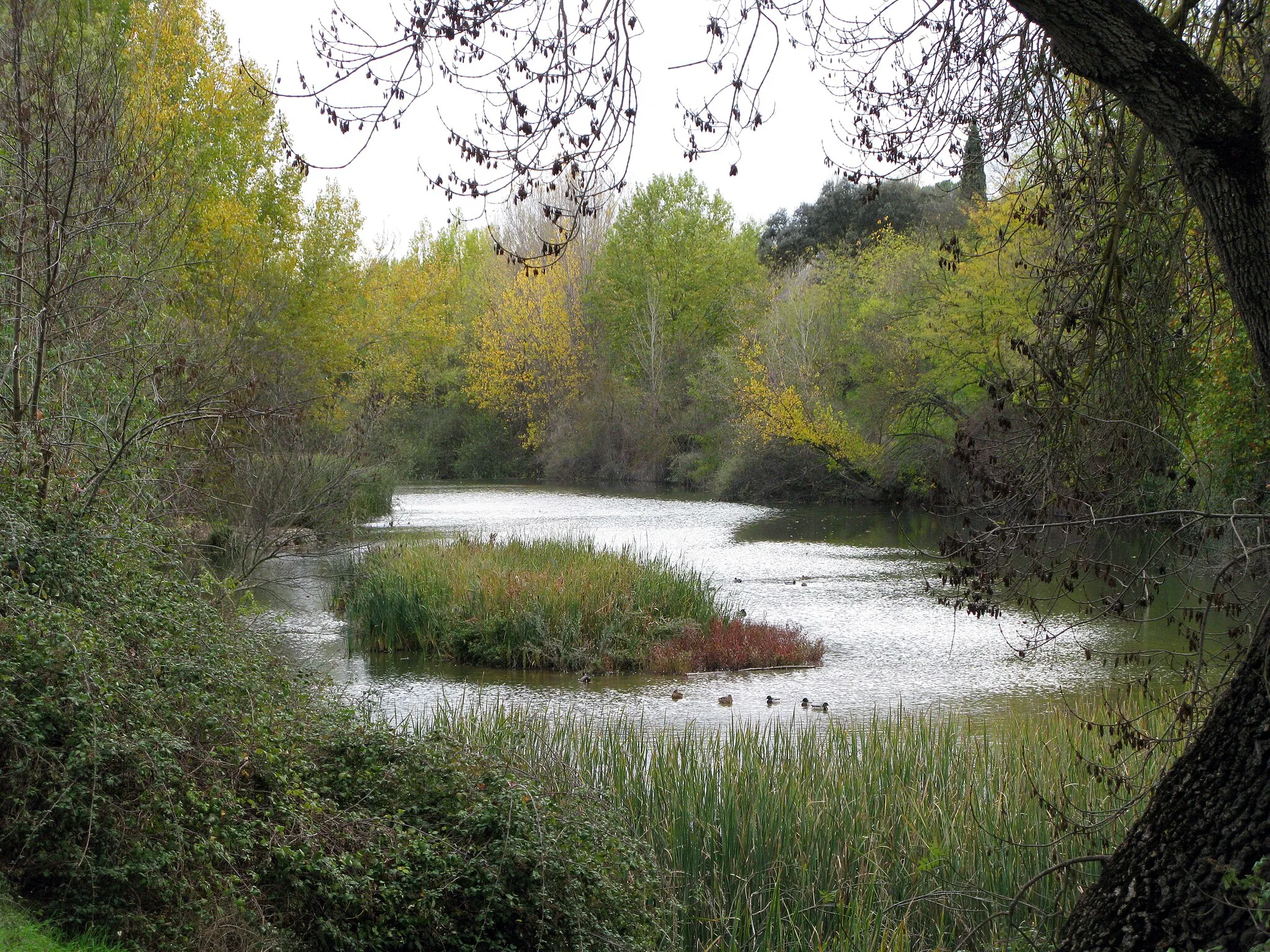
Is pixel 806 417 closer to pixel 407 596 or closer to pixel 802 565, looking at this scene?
pixel 802 565

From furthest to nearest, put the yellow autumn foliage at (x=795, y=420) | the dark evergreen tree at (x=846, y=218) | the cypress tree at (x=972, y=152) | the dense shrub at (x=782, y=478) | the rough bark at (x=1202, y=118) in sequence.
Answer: the dark evergreen tree at (x=846, y=218)
the dense shrub at (x=782, y=478)
the yellow autumn foliage at (x=795, y=420)
the cypress tree at (x=972, y=152)
the rough bark at (x=1202, y=118)

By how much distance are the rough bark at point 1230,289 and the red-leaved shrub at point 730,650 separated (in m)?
8.64

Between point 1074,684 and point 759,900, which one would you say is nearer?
point 759,900

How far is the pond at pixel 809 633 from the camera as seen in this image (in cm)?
1056

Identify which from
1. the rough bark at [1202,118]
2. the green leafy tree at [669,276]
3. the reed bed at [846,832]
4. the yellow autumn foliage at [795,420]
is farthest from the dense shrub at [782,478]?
the rough bark at [1202,118]

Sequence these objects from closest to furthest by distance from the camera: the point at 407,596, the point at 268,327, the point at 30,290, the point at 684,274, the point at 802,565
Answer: the point at 30,290 < the point at 407,596 < the point at 268,327 < the point at 802,565 < the point at 684,274

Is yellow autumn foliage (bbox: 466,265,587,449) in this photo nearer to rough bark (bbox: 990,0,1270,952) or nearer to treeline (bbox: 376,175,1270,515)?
treeline (bbox: 376,175,1270,515)

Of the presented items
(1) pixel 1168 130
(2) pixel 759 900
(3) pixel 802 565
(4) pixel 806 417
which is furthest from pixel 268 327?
(4) pixel 806 417

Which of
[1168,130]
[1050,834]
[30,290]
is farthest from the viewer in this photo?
[30,290]

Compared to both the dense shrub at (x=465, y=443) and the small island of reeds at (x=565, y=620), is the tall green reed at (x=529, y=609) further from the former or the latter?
the dense shrub at (x=465, y=443)

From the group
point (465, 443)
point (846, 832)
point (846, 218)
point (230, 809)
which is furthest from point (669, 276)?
point (230, 809)

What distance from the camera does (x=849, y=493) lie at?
32.2 m

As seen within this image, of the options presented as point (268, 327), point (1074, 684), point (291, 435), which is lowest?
point (1074, 684)

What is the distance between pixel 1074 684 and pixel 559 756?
764 centimetres
